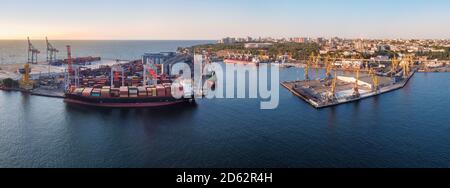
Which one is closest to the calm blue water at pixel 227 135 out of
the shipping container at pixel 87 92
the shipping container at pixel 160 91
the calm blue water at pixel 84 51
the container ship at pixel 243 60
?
the shipping container at pixel 87 92

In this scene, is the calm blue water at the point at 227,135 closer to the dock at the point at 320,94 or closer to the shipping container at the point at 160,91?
the dock at the point at 320,94

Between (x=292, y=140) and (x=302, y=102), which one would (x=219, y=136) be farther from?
(x=302, y=102)

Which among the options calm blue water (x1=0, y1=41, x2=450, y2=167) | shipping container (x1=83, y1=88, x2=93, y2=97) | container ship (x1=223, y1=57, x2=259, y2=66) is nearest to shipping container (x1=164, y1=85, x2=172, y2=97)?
calm blue water (x1=0, y1=41, x2=450, y2=167)

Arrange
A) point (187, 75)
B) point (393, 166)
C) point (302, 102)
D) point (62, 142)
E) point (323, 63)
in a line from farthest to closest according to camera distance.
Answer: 1. point (323, 63)
2. point (187, 75)
3. point (302, 102)
4. point (62, 142)
5. point (393, 166)

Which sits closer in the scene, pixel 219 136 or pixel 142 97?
pixel 219 136

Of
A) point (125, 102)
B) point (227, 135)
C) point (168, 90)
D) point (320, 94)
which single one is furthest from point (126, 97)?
point (320, 94)

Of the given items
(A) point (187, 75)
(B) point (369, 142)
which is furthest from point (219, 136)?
(A) point (187, 75)
